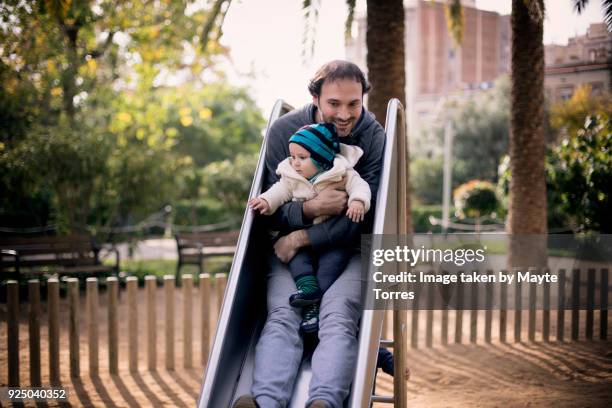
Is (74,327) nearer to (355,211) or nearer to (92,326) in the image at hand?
(92,326)

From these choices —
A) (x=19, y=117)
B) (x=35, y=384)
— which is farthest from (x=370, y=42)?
(x=19, y=117)

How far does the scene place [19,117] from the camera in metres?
11.6

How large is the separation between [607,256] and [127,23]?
10.8m

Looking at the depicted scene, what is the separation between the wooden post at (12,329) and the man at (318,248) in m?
2.84

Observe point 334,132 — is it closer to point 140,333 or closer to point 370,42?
point 370,42

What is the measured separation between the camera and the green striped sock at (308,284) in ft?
9.50

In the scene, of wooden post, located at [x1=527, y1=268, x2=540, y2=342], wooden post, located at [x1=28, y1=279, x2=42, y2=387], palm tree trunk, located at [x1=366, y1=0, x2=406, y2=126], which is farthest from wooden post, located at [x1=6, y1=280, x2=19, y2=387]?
wooden post, located at [x1=527, y1=268, x2=540, y2=342]

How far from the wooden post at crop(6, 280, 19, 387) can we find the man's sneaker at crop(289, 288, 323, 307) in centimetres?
310

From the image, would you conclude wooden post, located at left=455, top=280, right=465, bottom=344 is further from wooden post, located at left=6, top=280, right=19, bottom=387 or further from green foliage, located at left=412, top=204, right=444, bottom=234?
green foliage, located at left=412, top=204, right=444, bottom=234

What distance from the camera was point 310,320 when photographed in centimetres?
286

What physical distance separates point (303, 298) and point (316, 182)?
1.92ft

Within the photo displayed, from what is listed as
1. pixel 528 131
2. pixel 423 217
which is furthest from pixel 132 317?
pixel 423 217

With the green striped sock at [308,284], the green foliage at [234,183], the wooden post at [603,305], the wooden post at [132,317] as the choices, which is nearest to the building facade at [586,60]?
the wooden post at [603,305]

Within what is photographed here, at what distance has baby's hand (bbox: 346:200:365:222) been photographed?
2799 millimetres
